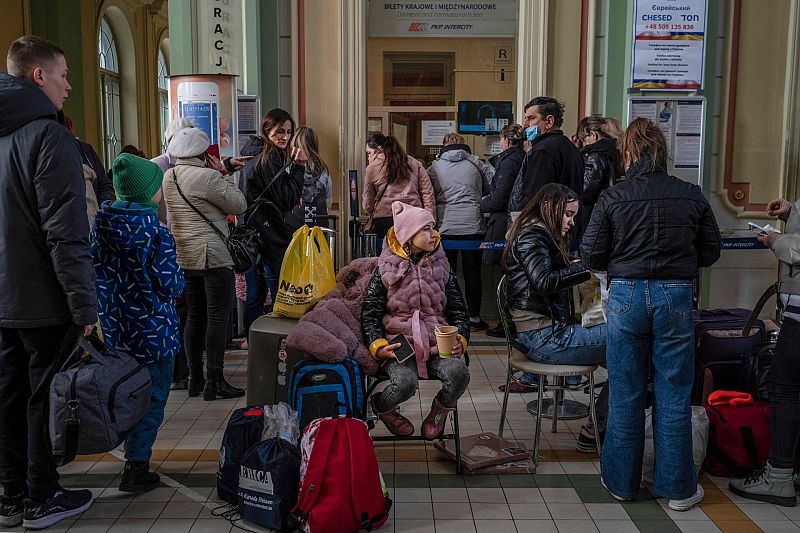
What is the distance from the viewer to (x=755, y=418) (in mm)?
3256

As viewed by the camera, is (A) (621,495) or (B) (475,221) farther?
(B) (475,221)

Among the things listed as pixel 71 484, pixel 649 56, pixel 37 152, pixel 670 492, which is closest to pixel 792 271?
pixel 670 492

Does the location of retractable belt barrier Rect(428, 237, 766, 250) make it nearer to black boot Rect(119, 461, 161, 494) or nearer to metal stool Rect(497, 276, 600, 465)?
metal stool Rect(497, 276, 600, 465)

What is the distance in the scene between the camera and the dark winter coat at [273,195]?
493 cm

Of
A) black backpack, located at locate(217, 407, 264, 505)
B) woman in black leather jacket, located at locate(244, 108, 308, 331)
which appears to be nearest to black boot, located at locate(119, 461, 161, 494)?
black backpack, located at locate(217, 407, 264, 505)

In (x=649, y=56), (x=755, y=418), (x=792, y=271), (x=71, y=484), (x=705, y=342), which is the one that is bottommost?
(x=71, y=484)

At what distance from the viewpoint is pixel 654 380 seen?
9.98 ft

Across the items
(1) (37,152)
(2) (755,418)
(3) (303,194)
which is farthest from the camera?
(3) (303,194)

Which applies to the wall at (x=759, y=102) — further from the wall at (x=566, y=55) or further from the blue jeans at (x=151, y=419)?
the blue jeans at (x=151, y=419)

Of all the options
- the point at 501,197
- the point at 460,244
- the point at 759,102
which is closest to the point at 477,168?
the point at 501,197

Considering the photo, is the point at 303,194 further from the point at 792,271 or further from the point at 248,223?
the point at 792,271

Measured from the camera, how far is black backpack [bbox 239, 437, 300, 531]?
2.81m

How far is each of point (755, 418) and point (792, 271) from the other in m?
0.65

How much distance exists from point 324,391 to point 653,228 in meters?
1.47
